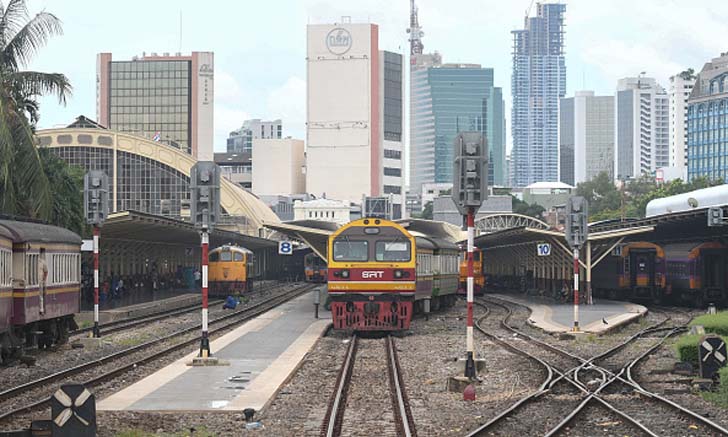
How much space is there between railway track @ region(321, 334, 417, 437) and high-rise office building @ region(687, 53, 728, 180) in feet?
453

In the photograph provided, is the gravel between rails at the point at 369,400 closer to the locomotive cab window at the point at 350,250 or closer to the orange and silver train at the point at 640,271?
the locomotive cab window at the point at 350,250

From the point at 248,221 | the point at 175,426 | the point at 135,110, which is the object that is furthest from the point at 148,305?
the point at 135,110

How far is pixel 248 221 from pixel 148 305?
175 ft

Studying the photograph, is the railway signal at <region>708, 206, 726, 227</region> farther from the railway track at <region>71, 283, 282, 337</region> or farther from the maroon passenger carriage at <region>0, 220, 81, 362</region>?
the maroon passenger carriage at <region>0, 220, 81, 362</region>

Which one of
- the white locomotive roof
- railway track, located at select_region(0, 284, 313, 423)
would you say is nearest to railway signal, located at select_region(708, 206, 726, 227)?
the white locomotive roof

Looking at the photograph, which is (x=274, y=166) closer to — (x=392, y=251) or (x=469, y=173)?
(x=392, y=251)

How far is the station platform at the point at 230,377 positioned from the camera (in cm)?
1498

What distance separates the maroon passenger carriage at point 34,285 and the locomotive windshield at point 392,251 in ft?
24.0

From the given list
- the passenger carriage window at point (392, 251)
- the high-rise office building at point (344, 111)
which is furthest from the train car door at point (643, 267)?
the high-rise office building at point (344, 111)

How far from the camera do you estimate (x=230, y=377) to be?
18.3m

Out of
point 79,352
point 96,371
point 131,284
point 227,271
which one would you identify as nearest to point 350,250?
point 79,352

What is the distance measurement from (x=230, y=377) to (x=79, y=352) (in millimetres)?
6704

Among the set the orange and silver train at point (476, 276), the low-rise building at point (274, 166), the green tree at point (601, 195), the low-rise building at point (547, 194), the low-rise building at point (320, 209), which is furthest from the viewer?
the low-rise building at point (547, 194)

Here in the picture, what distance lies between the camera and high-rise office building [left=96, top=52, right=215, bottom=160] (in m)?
158
